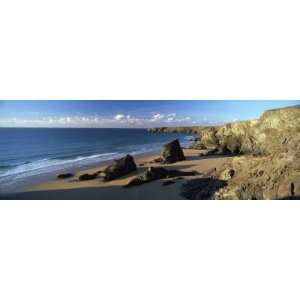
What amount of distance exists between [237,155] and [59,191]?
8.09ft

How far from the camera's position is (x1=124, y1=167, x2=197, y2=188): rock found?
4.37 meters

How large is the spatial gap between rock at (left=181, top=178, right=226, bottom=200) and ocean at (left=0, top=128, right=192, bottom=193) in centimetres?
56

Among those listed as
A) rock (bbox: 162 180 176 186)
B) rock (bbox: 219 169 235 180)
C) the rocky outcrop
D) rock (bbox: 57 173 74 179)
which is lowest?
rock (bbox: 162 180 176 186)

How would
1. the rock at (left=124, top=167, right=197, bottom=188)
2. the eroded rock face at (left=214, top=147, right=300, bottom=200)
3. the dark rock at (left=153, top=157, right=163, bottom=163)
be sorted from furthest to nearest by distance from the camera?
1. the dark rock at (left=153, top=157, right=163, bottom=163)
2. the rock at (left=124, top=167, right=197, bottom=188)
3. the eroded rock face at (left=214, top=147, right=300, bottom=200)

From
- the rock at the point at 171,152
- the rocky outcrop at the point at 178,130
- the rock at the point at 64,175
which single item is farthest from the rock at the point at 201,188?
A: the rock at the point at 64,175

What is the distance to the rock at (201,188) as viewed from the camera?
14.1ft

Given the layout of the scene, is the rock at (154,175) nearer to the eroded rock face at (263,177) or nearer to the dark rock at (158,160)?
the dark rock at (158,160)

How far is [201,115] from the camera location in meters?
4.39

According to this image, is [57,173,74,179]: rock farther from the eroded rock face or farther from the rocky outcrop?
the eroded rock face

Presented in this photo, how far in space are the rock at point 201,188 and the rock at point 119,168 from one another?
745 mm

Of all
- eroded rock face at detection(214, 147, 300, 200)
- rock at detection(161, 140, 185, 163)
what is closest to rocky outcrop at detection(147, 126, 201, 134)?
rock at detection(161, 140, 185, 163)

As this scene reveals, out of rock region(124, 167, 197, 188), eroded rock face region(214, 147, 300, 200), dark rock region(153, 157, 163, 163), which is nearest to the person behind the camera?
eroded rock face region(214, 147, 300, 200)
